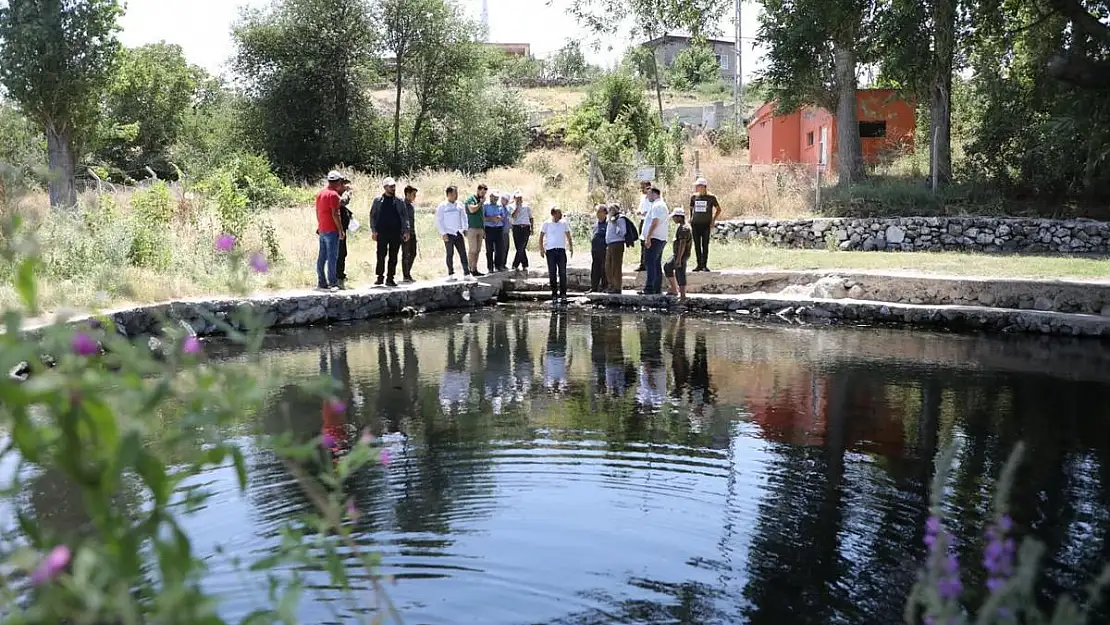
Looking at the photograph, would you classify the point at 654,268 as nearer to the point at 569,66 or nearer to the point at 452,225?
the point at 452,225

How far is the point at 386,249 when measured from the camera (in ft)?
53.7

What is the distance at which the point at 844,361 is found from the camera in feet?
38.4

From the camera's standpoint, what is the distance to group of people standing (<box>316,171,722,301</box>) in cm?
1530

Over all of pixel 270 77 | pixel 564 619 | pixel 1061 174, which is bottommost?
pixel 564 619

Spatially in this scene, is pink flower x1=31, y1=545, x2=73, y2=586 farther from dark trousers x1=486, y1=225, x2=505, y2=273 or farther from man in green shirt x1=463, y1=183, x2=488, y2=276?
dark trousers x1=486, y1=225, x2=505, y2=273

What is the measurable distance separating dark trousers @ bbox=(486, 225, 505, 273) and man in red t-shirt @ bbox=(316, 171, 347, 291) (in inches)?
128

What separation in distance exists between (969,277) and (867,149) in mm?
14559

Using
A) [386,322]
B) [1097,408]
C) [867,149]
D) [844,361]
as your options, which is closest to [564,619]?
[1097,408]

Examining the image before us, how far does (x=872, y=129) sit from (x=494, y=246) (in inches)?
631

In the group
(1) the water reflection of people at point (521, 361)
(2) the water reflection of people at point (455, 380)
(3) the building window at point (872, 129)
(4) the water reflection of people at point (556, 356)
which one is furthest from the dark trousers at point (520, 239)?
(3) the building window at point (872, 129)

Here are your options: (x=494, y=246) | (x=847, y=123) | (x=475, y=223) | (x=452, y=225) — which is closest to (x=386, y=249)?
(x=452, y=225)

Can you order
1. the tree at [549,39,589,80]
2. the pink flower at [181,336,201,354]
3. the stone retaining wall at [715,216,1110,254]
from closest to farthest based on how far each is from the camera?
the pink flower at [181,336,201,354] → the stone retaining wall at [715,216,1110,254] → the tree at [549,39,589,80]

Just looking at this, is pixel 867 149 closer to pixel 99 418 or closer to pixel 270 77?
pixel 270 77

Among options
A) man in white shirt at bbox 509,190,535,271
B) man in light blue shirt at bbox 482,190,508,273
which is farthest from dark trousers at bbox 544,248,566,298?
man in white shirt at bbox 509,190,535,271
